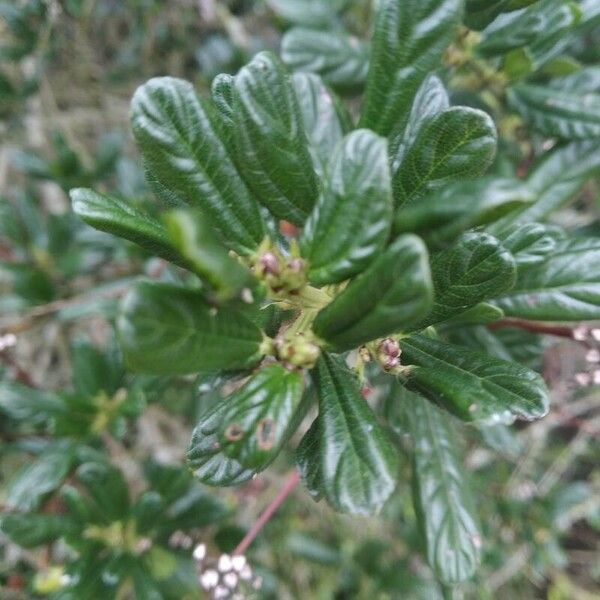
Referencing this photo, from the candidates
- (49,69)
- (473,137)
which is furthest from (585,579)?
(49,69)

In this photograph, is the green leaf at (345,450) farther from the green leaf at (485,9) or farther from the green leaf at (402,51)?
the green leaf at (485,9)

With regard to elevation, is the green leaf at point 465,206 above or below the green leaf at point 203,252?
below

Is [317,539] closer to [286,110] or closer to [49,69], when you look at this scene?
[286,110]

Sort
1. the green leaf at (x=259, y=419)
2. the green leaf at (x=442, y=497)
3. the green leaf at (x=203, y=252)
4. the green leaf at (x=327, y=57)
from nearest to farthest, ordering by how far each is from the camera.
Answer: the green leaf at (x=203, y=252) < the green leaf at (x=259, y=419) < the green leaf at (x=442, y=497) < the green leaf at (x=327, y=57)

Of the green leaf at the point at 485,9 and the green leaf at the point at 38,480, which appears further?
the green leaf at the point at 38,480

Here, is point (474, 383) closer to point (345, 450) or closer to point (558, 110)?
point (345, 450)

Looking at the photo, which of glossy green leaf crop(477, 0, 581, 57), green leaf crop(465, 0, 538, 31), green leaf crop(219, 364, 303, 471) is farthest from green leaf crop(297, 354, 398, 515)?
glossy green leaf crop(477, 0, 581, 57)

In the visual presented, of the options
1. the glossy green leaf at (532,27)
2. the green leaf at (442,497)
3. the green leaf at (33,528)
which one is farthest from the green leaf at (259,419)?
the green leaf at (33,528)
